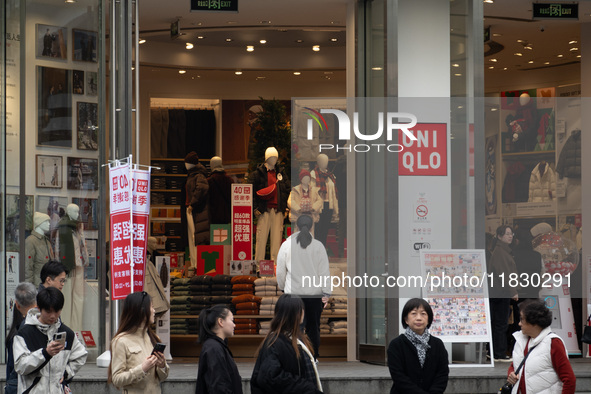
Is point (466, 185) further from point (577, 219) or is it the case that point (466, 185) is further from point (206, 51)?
point (206, 51)

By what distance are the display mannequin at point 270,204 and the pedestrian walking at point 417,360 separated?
7.84 m

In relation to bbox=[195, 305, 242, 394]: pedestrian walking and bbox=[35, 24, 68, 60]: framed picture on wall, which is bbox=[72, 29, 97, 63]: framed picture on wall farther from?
bbox=[195, 305, 242, 394]: pedestrian walking

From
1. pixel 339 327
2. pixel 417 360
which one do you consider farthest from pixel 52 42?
pixel 417 360

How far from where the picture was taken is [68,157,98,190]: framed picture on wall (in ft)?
35.5

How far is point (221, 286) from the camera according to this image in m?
12.1

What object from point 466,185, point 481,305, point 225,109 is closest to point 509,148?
point 466,185

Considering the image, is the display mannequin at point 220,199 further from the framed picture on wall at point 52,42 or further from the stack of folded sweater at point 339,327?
the framed picture on wall at point 52,42

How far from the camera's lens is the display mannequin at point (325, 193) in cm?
1034

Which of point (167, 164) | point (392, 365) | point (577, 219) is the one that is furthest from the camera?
point (167, 164)

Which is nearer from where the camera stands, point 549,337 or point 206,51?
point 549,337

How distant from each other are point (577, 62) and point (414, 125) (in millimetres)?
5386

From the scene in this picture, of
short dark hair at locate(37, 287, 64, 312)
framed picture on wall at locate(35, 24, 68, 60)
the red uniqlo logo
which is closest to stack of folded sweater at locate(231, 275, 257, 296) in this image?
the red uniqlo logo

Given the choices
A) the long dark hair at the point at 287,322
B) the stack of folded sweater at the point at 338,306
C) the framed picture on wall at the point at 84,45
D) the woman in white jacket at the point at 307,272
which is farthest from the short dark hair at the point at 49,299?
the stack of folded sweater at the point at 338,306

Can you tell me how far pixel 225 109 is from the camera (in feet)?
57.0
